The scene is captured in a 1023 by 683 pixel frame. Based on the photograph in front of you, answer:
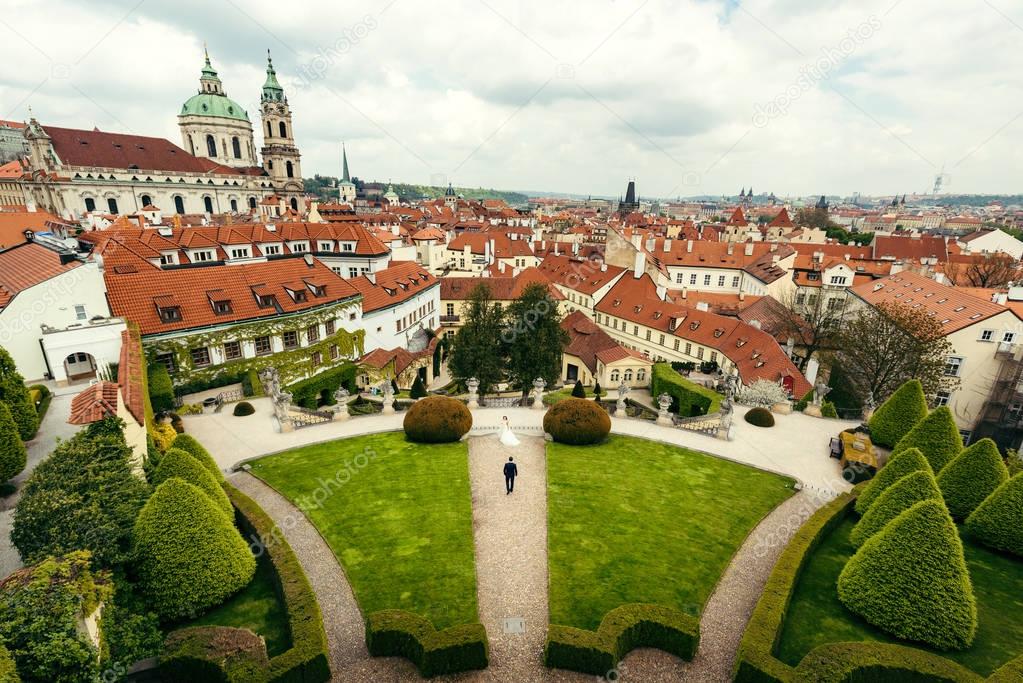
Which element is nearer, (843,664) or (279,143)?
(843,664)

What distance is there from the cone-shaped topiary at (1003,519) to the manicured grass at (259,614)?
2404 centimetres

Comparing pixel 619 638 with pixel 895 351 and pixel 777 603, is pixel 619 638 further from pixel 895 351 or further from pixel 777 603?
pixel 895 351

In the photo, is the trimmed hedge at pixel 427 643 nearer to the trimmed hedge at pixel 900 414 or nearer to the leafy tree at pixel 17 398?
the leafy tree at pixel 17 398

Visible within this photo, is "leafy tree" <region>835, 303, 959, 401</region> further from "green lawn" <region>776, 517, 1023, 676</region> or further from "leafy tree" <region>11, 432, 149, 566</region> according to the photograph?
"leafy tree" <region>11, 432, 149, 566</region>

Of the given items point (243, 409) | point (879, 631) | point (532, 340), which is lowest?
point (879, 631)

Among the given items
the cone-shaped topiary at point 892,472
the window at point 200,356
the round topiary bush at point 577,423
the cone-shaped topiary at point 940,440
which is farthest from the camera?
the window at point 200,356

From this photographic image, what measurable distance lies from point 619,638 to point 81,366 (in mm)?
31714

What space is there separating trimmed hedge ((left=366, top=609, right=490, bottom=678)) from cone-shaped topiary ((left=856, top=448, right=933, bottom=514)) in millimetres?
15416

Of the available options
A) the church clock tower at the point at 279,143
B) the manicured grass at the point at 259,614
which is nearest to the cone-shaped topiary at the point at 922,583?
the manicured grass at the point at 259,614

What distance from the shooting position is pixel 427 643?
12055 millimetres

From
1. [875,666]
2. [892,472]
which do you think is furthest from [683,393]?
[875,666]

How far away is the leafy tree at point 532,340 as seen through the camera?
37.8 meters

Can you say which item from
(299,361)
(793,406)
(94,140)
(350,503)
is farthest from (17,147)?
(793,406)

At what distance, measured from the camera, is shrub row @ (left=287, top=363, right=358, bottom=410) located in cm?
3519
